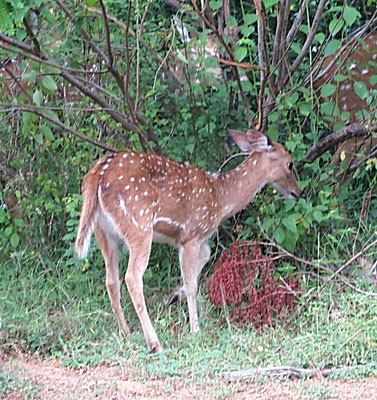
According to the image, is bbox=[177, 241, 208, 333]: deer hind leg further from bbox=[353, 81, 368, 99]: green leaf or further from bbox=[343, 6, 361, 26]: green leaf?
bbox=[343, 6, 361, 26]: green leaf

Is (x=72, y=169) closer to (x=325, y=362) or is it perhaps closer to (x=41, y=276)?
(x=41, y=276)

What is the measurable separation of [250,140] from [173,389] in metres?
2.59

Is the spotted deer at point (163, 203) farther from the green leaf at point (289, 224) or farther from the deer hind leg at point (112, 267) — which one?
the green leaf at point (289, 224)

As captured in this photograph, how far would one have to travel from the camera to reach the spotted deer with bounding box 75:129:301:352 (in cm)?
555

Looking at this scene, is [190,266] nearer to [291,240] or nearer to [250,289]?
[250,289]

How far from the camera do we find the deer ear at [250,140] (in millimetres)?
6405

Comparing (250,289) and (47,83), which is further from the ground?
(47,83)

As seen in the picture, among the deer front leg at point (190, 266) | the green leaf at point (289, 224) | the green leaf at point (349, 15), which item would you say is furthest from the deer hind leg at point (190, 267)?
the green leaf at point (349, 15)

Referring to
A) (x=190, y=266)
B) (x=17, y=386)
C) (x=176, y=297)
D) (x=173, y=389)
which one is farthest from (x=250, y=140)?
(x=17, y=386)

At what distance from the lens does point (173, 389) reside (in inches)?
176

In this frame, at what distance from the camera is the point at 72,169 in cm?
725

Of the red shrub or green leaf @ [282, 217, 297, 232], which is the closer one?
the red shrub

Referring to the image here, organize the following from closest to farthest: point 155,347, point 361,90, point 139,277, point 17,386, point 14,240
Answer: point 17,386, point 155,347, point 139,277, point 361,90, point 14,240

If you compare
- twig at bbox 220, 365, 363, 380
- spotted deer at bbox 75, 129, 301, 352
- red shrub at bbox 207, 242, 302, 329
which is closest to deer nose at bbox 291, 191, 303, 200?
spotted deer at bbox 75, 129, 301, 352
